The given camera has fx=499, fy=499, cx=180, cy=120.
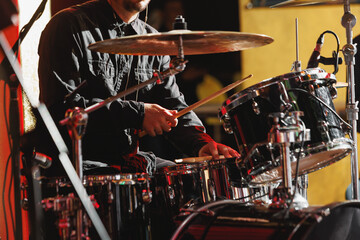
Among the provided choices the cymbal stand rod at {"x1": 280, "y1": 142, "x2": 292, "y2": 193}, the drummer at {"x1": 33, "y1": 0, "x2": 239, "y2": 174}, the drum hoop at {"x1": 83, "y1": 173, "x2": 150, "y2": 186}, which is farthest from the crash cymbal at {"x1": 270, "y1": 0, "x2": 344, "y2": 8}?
the drum hoop at {"x1": 83, "y1": 173, "x2": 150, "y2": 186}

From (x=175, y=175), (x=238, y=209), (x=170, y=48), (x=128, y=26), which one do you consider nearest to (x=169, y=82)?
(x=128, y=26)

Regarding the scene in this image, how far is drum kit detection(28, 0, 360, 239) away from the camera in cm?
151

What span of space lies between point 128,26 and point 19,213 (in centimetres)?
105

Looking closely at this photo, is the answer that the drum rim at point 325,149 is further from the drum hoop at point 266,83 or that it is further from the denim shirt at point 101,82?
the denim shirt at point 101,82

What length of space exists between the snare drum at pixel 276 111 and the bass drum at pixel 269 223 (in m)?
0.24

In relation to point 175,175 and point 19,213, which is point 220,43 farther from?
point 19,213

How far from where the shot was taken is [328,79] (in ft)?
6.41

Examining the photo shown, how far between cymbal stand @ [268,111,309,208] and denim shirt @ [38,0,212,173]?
539 millimetres

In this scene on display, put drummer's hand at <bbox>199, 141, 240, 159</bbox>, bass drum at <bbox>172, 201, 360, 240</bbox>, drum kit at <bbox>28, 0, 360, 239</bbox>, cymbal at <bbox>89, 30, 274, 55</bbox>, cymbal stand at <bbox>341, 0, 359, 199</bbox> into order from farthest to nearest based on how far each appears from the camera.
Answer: cymbal stand at <bbox>341, 0, 359, 199</bbox>, drummer's hand at <bbox>199, 141, 240, 159</bbox>, cymbal at <bbox>89, 30, 274, 55</bbox>, drum kit at <bbox>28, 0, 360, 239</bbox>, bass drum at <bbox>172, 201, 360, 240</bbox>

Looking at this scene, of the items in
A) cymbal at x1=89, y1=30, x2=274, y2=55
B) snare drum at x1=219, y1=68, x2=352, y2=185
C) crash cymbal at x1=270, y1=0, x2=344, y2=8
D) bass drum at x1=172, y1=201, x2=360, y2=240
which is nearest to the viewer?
bass drum at x1=172, y1=201, x2=360, y2=240

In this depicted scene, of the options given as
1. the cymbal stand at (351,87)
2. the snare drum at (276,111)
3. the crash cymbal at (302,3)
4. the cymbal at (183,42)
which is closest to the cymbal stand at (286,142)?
the snare drum at (276,111)

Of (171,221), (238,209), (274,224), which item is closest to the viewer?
(274,224)

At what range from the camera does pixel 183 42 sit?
1874 mm

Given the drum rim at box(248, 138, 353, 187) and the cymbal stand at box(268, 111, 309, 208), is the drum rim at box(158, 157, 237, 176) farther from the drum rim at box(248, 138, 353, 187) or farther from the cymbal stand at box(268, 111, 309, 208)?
the cymbal stand at box(268, 111, 309, 208)
